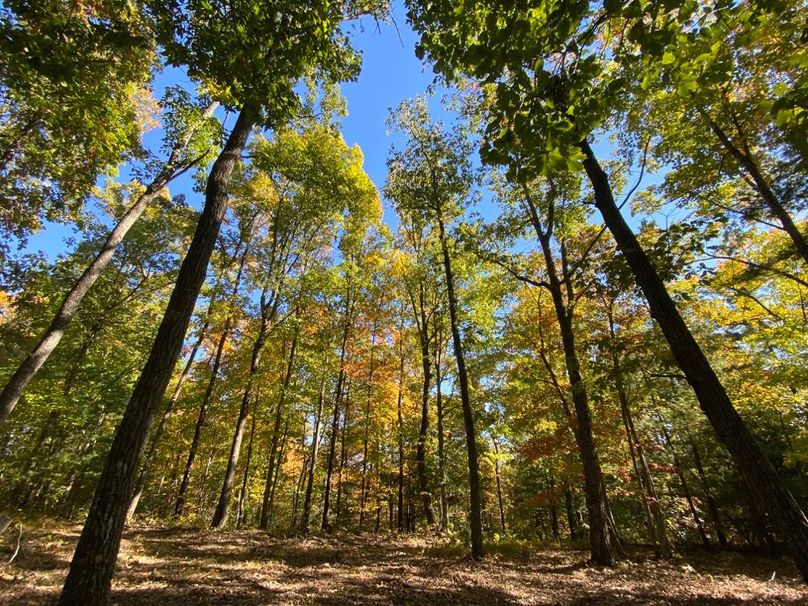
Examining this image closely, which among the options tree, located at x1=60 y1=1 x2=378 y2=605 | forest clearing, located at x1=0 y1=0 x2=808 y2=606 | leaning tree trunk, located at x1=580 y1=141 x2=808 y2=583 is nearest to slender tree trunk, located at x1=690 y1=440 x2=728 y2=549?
forest clearing, located at x1=0 y1=0 x2=808 y2=606

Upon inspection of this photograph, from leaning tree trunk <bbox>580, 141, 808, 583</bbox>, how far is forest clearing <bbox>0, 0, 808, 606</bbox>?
1.1 inches

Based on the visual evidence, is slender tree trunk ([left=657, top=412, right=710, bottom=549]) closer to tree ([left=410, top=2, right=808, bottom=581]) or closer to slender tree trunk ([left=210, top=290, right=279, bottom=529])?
tree ([left=410, top=2, right=808, bottom=581])

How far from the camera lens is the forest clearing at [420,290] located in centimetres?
372

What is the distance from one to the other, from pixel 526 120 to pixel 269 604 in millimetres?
7016

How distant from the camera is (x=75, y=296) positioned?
8617mm

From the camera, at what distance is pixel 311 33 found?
4.73 m

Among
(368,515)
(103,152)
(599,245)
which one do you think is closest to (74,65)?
(103,152)

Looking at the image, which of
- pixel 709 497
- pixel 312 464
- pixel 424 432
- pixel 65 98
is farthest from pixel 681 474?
pixel 65 98

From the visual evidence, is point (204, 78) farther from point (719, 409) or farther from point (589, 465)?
point (589, 465)

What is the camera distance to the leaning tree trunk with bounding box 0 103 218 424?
762cm

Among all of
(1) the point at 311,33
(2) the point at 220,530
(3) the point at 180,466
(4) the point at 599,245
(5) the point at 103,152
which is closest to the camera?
(1) the point at 311,33

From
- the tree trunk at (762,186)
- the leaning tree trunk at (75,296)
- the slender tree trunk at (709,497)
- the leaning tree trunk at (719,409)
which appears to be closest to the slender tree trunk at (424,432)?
the leaning tree trunk at (75,296)

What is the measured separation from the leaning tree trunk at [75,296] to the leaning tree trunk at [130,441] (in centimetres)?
526

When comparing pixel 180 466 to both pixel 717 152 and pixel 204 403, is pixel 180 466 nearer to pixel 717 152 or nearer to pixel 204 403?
pixel 204 403
